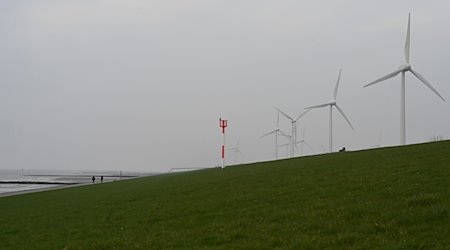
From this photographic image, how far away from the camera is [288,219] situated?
1216 cm

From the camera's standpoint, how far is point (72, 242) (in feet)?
43.9

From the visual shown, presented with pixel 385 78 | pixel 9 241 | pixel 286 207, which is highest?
pixel 385 78

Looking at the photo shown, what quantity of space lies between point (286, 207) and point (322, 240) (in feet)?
14.8

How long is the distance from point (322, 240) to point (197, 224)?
4.79 m

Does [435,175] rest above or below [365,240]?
above

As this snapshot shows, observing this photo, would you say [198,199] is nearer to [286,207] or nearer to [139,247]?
[286,207]

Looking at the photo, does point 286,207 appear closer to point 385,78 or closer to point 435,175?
point 435,175

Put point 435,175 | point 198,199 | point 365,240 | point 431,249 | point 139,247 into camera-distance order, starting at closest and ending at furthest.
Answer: point 431,249 → point 365,240 → point 139,247 → point 435,175 → point 198,199

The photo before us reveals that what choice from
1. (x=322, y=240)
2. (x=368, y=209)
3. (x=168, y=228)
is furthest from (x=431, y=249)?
(x=168, y=228)

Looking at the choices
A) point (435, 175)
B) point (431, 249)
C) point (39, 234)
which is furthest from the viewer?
point (39, 234)

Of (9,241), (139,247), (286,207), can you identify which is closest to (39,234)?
(9,241)

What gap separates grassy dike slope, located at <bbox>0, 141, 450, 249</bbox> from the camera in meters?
9.63

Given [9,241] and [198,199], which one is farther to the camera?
[198,199]

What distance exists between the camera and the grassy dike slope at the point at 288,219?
31.6 feet
